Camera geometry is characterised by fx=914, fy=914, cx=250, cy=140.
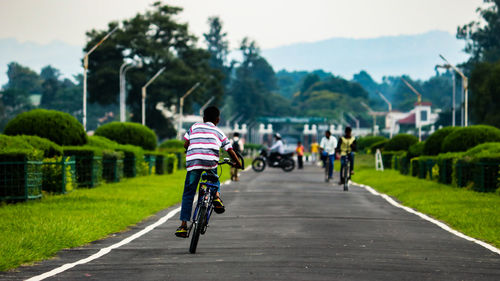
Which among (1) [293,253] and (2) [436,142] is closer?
(1) [293,253]

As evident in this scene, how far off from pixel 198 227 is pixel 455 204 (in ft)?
33.6

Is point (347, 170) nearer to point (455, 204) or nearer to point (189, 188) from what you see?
point (455, 204)

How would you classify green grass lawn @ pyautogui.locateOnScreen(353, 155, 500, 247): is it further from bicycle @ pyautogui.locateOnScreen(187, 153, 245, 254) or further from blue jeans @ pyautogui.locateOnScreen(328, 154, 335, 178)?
bicycle @ pyautogui.locateOnScreen(187, 153, 245, 254)

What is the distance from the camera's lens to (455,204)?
794 inches

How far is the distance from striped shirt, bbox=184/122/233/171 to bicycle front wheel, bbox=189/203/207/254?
1.86 ft

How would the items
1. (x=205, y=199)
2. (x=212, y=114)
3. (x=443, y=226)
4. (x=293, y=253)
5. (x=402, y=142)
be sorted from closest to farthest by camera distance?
(x=293, y=253) → (x=205, y=199) → (x=212, y=114) → (x=443, y=226) → (x=402, y=142)

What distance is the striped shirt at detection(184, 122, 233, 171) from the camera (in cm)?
1174

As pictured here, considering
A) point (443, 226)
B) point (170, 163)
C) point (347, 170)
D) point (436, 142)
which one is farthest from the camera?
point (170, 163)

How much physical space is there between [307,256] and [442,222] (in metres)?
6.41

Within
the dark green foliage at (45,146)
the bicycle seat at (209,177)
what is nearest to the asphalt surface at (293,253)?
the bicycle seat at (209,177)

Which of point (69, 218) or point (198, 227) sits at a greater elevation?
point (198, 227)

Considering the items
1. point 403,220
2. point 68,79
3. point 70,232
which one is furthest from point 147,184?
point 68,79

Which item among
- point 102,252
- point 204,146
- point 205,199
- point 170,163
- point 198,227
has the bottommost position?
point 102,252

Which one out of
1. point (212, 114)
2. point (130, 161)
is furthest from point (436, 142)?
point (212, 114)
